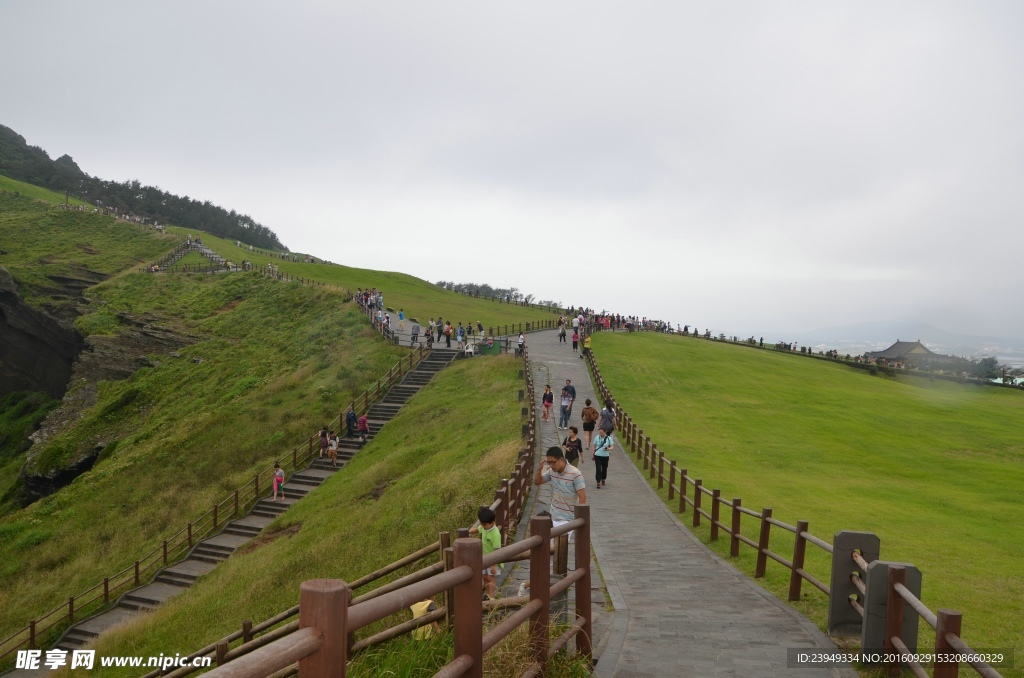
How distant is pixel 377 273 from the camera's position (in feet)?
282

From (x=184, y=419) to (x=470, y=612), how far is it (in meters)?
34.5

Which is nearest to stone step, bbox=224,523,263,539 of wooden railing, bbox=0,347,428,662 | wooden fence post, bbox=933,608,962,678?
wooden railing, bbox=0,347,428,662

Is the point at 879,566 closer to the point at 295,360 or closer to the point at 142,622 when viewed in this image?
the point at 142,622

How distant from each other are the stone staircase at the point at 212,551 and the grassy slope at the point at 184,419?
2215 mm

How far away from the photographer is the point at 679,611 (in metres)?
9.09

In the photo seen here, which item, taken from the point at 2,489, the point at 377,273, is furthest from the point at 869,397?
the point at 377,273

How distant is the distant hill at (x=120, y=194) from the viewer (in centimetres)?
11944

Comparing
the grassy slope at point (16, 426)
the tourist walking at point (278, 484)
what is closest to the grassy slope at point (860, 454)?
the tourist walking at point (278, 484)

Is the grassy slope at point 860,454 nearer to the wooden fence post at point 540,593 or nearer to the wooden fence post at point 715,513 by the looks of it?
the wooden fence post at point 715,513

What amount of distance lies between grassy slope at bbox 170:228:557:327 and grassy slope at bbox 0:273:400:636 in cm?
1186

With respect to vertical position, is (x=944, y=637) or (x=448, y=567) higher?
(x=944, y=637)

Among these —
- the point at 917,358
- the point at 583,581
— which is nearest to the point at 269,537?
the point at 583,581

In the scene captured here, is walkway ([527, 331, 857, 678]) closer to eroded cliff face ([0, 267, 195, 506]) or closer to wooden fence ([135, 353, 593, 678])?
wooden fence ([135, 353, 593, 678])

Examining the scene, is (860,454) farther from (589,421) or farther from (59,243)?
(59,243)
